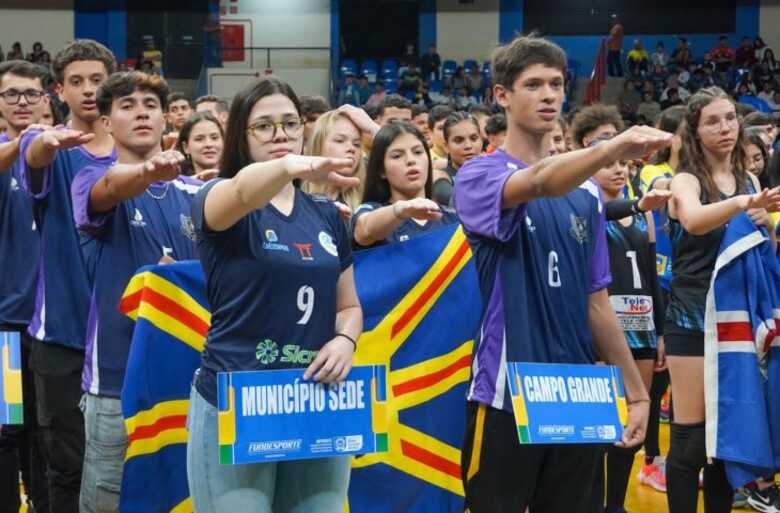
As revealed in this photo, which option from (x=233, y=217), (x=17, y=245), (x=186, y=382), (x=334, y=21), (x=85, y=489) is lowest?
(x=85, y=489)

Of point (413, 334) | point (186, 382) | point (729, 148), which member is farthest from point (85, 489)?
point (729, 148)

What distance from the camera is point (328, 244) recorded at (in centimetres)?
313

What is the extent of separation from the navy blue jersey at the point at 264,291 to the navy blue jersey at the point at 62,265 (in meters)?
1.49

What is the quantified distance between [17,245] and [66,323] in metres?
0.73

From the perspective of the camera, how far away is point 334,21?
2545 cm

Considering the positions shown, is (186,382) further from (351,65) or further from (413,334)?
(351,65)

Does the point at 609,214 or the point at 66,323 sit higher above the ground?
the point at 609,214

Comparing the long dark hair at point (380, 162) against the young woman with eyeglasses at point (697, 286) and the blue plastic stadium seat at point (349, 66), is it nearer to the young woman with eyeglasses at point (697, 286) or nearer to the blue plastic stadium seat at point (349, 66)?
the young woman with eyeglasses at point (697, 286)

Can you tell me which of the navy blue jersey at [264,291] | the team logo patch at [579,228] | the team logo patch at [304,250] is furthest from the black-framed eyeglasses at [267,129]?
the team logo patch at [579,228]

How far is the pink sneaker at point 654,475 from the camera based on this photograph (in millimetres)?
6434

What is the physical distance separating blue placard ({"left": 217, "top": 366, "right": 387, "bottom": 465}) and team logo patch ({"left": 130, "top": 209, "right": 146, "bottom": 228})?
1215mm

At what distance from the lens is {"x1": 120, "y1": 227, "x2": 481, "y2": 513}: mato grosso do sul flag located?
394cm

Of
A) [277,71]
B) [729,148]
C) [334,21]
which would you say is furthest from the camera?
[334,21]

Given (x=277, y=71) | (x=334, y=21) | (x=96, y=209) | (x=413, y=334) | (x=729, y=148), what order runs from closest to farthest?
(x=96, y=209) < (x=413, y=334) < (x=729, y=148) < (x=277, y=71) < (x=334, y=21)
